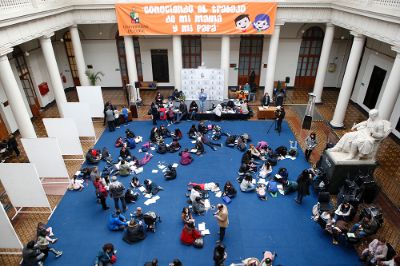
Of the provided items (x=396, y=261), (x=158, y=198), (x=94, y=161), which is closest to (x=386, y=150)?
(x=396, y=261)

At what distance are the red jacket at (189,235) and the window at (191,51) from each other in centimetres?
1527

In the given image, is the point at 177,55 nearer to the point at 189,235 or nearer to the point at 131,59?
the point at 131,59

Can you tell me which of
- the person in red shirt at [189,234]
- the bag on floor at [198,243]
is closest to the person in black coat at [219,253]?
the bag on floor at [198,243]

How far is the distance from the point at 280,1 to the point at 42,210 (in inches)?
650

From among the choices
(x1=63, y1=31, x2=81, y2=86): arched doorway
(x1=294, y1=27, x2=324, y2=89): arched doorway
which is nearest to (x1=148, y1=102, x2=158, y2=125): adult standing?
(x1=63, y1=31, x2=81, y2=86): arched doorway

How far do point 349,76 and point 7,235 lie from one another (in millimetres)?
16841

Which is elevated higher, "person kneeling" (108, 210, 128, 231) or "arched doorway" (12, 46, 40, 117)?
"arched doorway" (12, 46, 40, 117)

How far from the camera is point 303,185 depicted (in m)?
11.1

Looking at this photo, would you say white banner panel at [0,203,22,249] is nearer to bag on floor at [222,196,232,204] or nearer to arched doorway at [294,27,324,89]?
bag on floor at [222,196,232,204]

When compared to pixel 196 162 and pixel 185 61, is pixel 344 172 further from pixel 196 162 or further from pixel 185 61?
pixel 185 61

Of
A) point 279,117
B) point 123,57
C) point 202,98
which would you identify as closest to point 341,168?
point 279,117

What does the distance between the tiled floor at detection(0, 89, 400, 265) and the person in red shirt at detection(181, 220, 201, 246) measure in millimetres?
5510

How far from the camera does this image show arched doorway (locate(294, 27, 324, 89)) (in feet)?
69.4

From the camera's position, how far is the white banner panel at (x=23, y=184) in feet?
32.9
